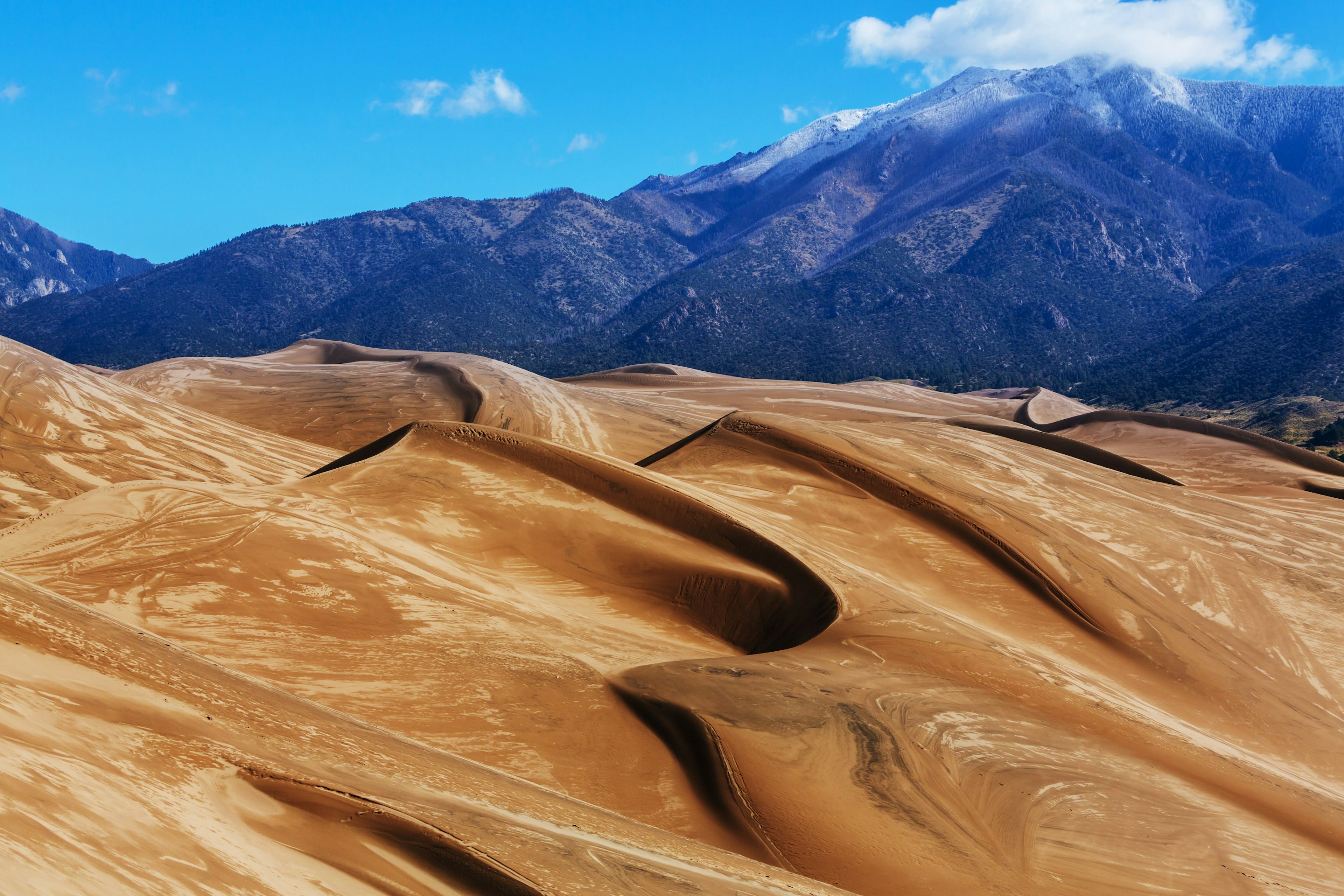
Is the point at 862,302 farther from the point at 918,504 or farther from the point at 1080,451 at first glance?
the point at 918,504

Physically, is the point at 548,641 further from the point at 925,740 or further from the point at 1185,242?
the point at 1185,242

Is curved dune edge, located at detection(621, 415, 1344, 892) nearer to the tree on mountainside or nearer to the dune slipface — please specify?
the dune slipface

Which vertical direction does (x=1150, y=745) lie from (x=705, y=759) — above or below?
below

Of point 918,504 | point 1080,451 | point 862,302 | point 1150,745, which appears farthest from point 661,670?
point 862,302

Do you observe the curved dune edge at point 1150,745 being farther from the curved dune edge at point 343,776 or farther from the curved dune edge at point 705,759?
the curved dune edge at point 343,776

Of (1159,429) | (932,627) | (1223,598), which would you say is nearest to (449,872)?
(932,627)

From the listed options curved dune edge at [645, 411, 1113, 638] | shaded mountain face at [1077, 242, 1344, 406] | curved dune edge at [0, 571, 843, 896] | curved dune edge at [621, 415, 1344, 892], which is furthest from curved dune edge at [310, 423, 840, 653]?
shaded mountain face at [1077, 242, 1344, 406]
